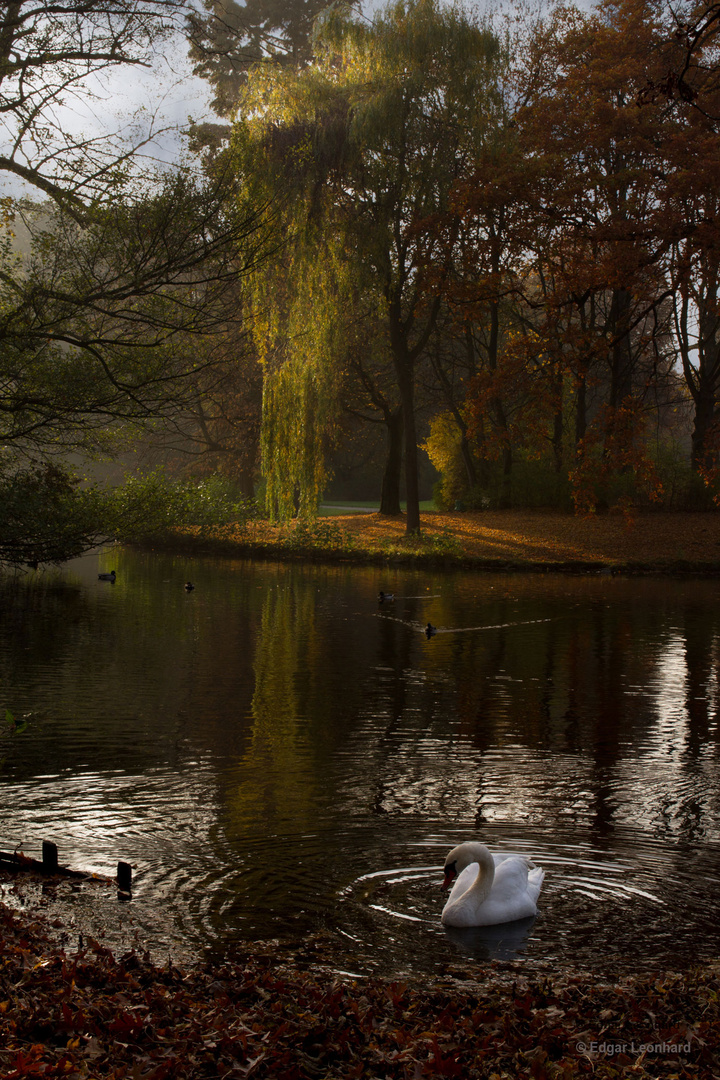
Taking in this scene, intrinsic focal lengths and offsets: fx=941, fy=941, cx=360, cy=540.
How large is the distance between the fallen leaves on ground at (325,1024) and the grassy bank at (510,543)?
2072 centimetres

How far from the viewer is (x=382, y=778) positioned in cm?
730

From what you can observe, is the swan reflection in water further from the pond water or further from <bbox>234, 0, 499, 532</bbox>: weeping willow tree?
<bbox>234, 0, 499, 532</bbox>: weeping willow tree

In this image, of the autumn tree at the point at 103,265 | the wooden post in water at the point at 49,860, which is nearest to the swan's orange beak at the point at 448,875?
the wooden post in water at the point at 49,860

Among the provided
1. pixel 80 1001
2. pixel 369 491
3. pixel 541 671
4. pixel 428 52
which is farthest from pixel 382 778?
pixel 369 491

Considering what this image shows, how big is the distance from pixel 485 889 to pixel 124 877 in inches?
75.4

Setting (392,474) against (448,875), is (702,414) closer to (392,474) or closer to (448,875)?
(392,474)

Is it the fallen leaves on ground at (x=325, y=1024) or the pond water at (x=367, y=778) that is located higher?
the fallen leaves on ground at (x=325, y=1024)

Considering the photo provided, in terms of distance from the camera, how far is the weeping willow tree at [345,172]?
25.3m

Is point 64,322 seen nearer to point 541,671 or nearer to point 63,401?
point 63,401

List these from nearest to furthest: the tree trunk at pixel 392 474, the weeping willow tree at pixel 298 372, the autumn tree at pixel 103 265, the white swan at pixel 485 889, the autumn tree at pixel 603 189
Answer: the white swan at pixel 485 889
the autumn tree at pixel 103 265
the autumn tree at pixel 603 189
the weeping willow tree at pixel 298 372
the tree trunk at pixel 392 474

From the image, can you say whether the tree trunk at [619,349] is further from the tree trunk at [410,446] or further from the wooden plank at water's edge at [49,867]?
the wooden plank at water's edge at [49,867]

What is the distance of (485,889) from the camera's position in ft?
15.9

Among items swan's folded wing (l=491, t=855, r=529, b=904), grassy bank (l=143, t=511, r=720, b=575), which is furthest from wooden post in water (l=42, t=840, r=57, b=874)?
grassy bank (l=143, t=511, r=720, b=575)

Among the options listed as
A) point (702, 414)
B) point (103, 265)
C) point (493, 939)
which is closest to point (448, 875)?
point (493, 939)
